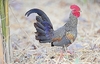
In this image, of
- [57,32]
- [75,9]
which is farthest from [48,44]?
[75,9]

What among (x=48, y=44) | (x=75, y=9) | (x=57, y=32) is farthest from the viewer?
(x=48, y=44)

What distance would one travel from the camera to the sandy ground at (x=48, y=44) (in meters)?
2.60

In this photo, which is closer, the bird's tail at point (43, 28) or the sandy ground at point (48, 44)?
the bird's tail at point (43, 28)

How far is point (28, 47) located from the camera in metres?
2.95

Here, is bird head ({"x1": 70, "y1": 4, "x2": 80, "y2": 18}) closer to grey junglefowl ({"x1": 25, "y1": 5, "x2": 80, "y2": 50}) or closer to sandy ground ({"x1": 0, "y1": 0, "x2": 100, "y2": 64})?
grey junglefowl ({"x1": 25, "y1": 5, "x2": 80, "y2": 50})

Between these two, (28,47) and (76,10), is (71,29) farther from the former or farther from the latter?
(28,47)

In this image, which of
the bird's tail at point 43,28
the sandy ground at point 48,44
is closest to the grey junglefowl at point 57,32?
the bird's tail at point 43,28

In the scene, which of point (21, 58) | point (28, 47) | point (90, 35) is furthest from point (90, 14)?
point (21, 58)

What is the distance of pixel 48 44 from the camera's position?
3006 mm

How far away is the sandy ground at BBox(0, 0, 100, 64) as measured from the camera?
260 cm

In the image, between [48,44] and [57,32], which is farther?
Result: [48,44]

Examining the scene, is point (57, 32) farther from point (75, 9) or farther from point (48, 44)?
point (48, 44)

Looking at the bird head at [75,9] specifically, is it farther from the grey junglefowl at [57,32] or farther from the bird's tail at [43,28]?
the bird's tail at [43,28]

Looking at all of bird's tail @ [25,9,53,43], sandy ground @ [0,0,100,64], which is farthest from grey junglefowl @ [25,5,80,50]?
sandy ground @ [0,0,100,64]
